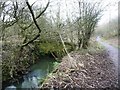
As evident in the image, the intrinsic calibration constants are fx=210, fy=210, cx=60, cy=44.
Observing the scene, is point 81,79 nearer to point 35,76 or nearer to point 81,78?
point 81,78

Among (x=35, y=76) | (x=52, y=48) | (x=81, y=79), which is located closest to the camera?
(x=81, y=79)

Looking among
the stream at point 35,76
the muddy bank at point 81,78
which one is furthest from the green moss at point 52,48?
the muddy bank at point 81,78

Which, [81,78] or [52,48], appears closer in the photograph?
[81,78]

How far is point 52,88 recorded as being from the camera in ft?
15.5

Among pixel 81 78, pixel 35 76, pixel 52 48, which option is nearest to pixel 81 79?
pixel 81 78

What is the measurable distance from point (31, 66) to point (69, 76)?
5.06 meters

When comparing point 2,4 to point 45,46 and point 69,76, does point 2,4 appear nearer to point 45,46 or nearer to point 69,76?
point 69,76

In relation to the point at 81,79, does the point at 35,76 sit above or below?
below

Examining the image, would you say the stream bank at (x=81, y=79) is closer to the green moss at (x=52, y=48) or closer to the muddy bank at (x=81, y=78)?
the muddy bank at (x=81, y=78)

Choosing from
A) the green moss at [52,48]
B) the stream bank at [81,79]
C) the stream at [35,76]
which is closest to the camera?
the stream bank at [81,79]

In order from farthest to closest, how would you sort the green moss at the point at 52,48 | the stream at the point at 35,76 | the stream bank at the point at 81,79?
the green moss at the point at 52,48
the stream at the point at 35,76
the stream bank at the point at 81,79

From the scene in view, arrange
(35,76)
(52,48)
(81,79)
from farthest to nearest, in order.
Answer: (52,48) → (35,76) → (81,79)

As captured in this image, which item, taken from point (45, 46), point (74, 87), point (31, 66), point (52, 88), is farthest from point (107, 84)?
point (45, 46)

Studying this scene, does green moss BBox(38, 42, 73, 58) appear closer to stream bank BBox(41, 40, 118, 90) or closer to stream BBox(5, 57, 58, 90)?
stream BBox(5, 57, 58, 90)
